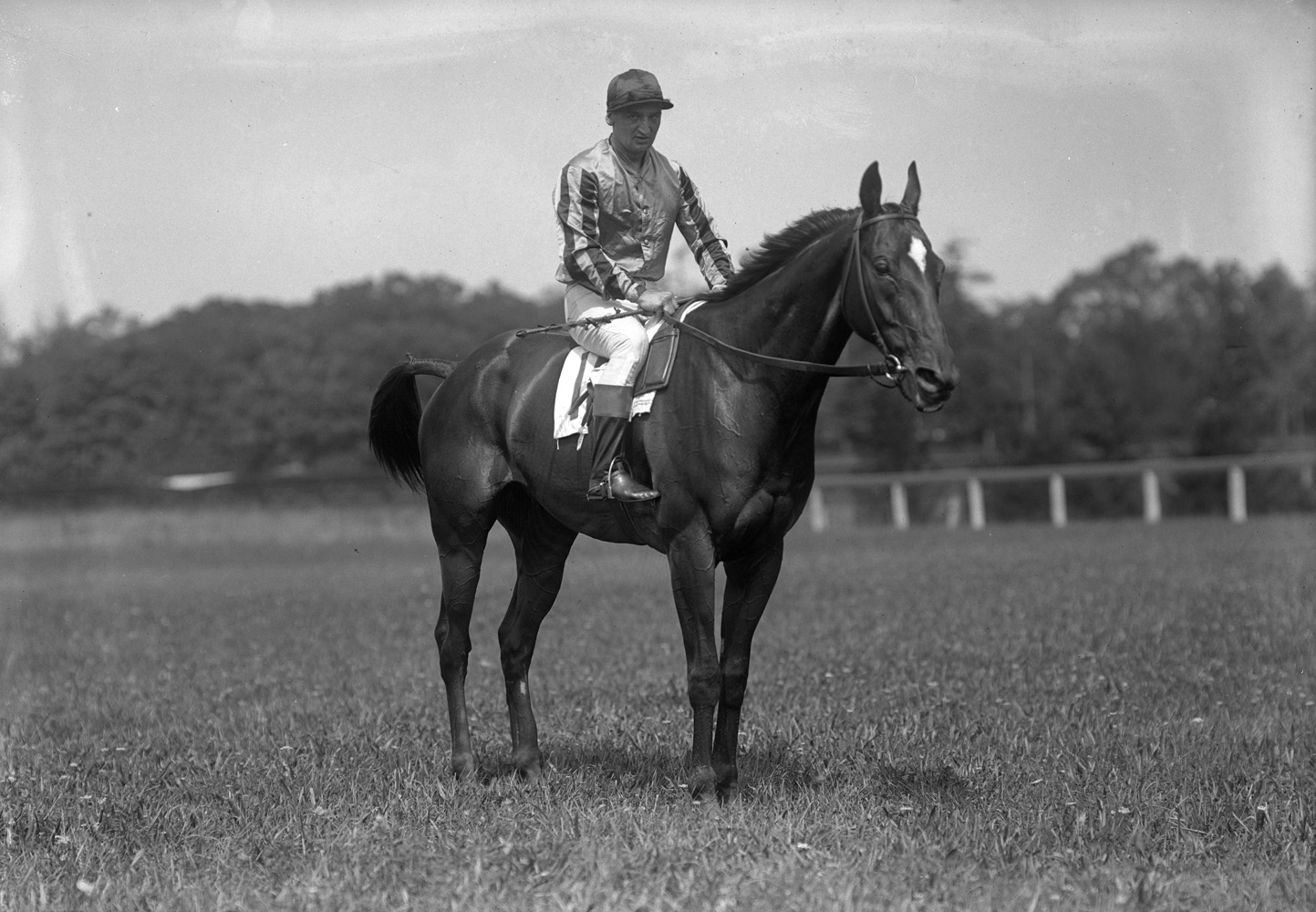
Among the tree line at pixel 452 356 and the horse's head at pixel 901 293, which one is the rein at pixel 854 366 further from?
the tree line at pixel 452 356

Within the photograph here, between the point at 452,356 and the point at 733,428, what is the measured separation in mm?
28526

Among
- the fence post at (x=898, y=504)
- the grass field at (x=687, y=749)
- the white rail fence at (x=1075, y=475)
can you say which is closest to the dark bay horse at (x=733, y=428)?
the grass field at (x=687, y=749)

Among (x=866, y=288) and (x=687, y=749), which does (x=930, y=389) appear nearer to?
(x=866, y=288)

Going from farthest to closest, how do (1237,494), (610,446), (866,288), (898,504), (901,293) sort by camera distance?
(898,504) → (1237,494) → (610,446) → (866,288) → (901,293)

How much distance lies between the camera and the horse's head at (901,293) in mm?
5156

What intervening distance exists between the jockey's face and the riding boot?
1096 mm

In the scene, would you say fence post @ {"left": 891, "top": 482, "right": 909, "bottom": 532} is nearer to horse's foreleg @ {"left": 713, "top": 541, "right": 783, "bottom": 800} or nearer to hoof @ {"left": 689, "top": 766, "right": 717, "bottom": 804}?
horse's foreleg @ {"left": 713, "top": 541, "right": 783, "bottom": 800}

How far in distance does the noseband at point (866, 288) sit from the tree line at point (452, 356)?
27785 millimetres

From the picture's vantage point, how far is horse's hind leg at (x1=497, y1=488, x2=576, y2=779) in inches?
275

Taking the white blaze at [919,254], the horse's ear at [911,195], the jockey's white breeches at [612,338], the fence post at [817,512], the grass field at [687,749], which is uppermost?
the horse's ear at [911,195]

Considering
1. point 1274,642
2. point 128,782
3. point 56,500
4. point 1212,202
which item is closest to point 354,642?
point 128,782

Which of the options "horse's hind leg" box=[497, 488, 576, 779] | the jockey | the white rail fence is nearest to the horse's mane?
the jockey

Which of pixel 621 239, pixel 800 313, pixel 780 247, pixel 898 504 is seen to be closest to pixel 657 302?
pixel 621 239

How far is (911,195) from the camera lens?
5.54 metres
